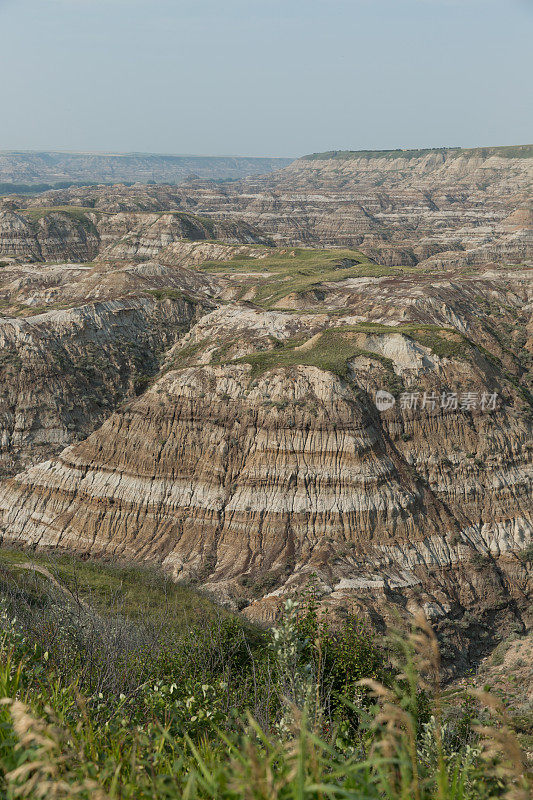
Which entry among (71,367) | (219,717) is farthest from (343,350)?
(219,717)

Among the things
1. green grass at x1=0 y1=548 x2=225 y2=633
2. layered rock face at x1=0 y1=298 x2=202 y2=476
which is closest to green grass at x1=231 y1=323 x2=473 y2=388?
green grass at x1=0 y1=548 x2=225 y2=633

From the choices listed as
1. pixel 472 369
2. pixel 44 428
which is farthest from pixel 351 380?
pixel 44 428

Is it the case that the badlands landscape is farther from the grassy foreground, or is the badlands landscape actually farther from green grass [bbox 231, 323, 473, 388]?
the grassy foreground

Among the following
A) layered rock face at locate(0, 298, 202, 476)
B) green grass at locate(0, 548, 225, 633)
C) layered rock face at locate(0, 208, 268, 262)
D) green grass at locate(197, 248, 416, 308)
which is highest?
layered rock face at locate(0, 208, 268, 262)

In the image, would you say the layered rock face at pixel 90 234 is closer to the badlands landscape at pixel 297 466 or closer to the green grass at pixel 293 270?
the green grass at pixel 293 270

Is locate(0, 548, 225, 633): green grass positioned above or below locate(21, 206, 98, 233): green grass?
below
